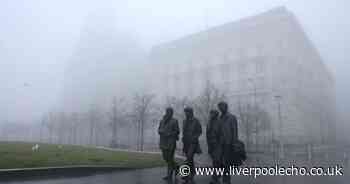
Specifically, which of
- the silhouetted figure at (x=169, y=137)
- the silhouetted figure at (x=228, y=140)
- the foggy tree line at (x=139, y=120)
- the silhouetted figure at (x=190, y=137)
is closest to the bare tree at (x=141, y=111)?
the foggy tree line at (x=139, y=120)

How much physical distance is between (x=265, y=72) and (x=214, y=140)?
58.8 meters

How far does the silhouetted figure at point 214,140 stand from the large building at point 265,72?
4599cm

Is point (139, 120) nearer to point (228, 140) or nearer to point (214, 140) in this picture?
point (214, 140)

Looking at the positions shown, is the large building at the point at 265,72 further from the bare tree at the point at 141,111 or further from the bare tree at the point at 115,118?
the bare tree at the point at 115,118

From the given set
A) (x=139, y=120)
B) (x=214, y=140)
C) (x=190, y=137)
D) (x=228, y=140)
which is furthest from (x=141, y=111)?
(x=228, y=140)

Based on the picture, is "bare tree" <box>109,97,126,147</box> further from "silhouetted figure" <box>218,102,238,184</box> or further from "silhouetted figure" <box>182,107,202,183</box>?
"silhouetted figure" <box>218,102,238,184</box>

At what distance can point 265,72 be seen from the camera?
6594 cm

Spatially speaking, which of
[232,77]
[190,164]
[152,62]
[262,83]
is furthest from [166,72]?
[190,164]

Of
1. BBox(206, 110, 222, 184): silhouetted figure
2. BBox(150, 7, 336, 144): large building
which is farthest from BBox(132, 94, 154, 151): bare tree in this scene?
BBox(206, 110, 222, 184): silhouetted figure

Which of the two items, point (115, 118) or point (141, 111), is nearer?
point (141, 111)

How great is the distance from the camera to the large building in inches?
2413

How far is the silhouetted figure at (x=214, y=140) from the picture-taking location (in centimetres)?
955

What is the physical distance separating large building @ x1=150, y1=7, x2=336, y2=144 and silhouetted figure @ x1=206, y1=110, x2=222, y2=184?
46.0 metres

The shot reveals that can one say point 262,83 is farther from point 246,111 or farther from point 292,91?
point 246,111
